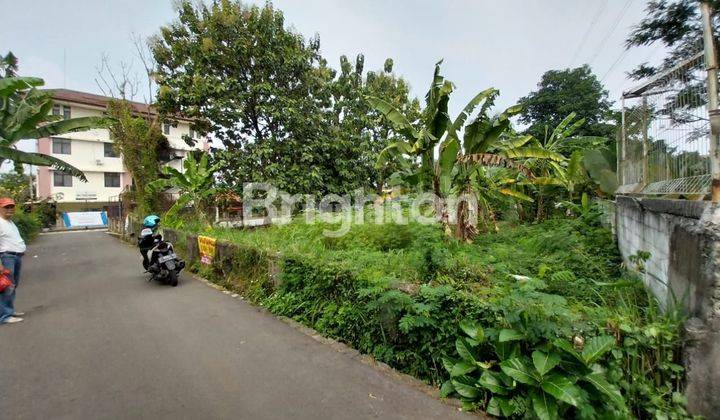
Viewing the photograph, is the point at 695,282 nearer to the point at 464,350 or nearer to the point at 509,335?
the point at 509,335

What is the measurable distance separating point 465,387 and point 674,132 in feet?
9.99

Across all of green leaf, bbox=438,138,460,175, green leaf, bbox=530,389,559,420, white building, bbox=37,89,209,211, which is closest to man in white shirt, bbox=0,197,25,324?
green leaf, bbox=530,389,559,420

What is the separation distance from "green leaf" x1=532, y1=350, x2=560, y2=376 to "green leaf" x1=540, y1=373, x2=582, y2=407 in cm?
7

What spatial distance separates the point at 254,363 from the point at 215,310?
205 centimetres

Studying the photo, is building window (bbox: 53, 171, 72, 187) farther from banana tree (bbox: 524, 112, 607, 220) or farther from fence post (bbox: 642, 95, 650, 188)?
fence post (bbox: 642, 95, 650, 188)

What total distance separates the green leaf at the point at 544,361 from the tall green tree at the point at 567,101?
2567cm

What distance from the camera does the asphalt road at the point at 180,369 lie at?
9.26 feet

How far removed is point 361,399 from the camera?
295 centimetres

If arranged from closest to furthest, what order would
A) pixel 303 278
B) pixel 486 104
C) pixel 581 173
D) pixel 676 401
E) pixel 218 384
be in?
pixel 676 401 < pixel 218 384 < pixel 303 278 < pixel 486 104 < pixel 581 173

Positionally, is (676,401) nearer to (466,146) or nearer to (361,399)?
(361,399)

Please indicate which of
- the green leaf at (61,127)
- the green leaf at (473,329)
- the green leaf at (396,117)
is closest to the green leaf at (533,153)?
the green leaf at (396,117)

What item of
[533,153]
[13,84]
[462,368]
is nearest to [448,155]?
[533,153]

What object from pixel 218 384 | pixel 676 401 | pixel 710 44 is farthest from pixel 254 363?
pixel 710 44

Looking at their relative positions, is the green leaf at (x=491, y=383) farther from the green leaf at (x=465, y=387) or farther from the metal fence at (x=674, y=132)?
the metal fence at (x=674, y=132)
